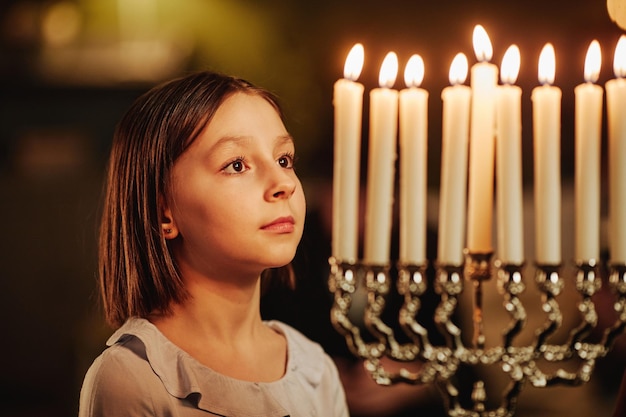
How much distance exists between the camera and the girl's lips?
0.54 metres

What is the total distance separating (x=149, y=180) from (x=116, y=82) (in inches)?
23.1

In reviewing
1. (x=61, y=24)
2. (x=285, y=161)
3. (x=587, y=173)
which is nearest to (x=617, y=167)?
(x=587, y=173)

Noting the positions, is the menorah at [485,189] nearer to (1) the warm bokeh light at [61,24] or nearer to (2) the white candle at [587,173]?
(2) the white candle at [587,173]

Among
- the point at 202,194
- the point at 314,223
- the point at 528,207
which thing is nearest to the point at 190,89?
the point at 202,194

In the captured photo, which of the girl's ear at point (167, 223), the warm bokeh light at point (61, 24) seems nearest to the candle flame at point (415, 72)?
the girl's ear at point (167, 223)

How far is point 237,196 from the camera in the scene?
54 centimetres

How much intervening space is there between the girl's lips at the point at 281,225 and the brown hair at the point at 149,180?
80mm

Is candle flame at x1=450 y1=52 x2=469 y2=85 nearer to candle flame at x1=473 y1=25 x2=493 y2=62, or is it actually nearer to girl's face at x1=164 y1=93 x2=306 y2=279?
candle flame at x1=473 y1=25 x2=493 y2=62

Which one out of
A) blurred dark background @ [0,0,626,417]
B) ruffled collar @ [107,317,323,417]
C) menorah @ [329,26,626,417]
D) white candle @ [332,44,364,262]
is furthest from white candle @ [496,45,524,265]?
blurred dark background @ [0,0,626,417]

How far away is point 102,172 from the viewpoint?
3.67ft

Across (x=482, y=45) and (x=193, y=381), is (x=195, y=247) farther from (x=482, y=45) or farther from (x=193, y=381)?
(x=482, y=45)

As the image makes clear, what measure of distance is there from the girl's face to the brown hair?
0.01 m

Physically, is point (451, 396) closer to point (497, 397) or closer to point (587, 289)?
point (587, 289)

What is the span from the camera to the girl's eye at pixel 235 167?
55cm
